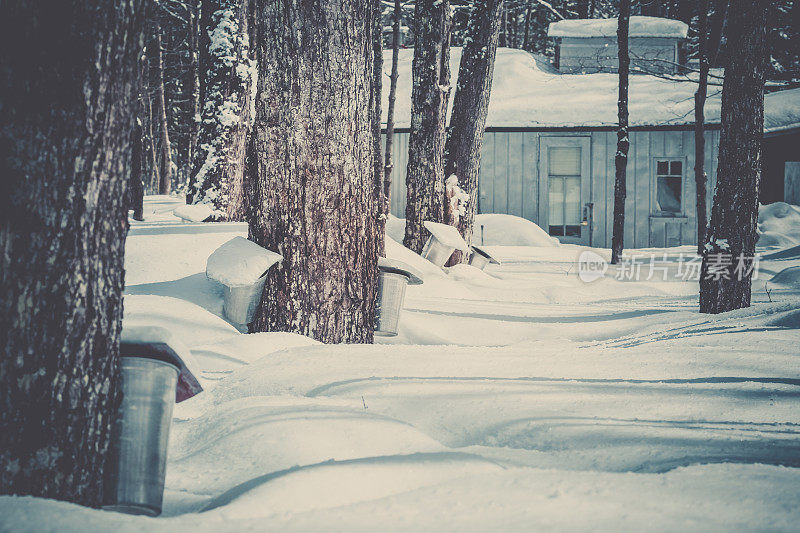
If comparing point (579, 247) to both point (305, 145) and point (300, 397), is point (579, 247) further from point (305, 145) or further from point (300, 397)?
→ point (300, 397)

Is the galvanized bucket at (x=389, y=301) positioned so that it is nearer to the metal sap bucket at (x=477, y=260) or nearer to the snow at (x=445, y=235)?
the snow at (x=445, y=235)

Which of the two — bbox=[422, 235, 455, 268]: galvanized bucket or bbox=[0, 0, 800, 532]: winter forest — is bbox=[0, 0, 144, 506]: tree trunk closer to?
bbox=[0, 0, 800, 532]: winter forest

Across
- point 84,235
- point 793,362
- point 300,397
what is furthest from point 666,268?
point 84,235

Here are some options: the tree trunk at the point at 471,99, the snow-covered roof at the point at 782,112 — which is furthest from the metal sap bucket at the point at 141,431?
the snow-covered roof at the point at 782,112

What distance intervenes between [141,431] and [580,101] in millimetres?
17989

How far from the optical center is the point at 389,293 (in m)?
4.98

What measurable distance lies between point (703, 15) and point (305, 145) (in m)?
15.3

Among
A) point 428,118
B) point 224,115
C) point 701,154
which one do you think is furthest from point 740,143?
point 701,154

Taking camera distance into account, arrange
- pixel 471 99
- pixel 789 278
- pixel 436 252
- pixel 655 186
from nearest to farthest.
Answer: pixel 436 252 < pixel 789 278 < pixel 471 99 < pixel 655 186

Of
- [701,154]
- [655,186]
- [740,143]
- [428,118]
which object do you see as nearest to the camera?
[740,143]

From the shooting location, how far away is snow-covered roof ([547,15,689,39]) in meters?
21.2

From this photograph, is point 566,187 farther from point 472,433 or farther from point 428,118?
point 472,433

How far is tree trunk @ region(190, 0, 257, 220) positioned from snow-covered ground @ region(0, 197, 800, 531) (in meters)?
4.49

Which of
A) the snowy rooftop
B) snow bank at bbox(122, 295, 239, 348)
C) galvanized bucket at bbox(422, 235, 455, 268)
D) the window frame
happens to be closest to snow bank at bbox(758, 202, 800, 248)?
the window frame
